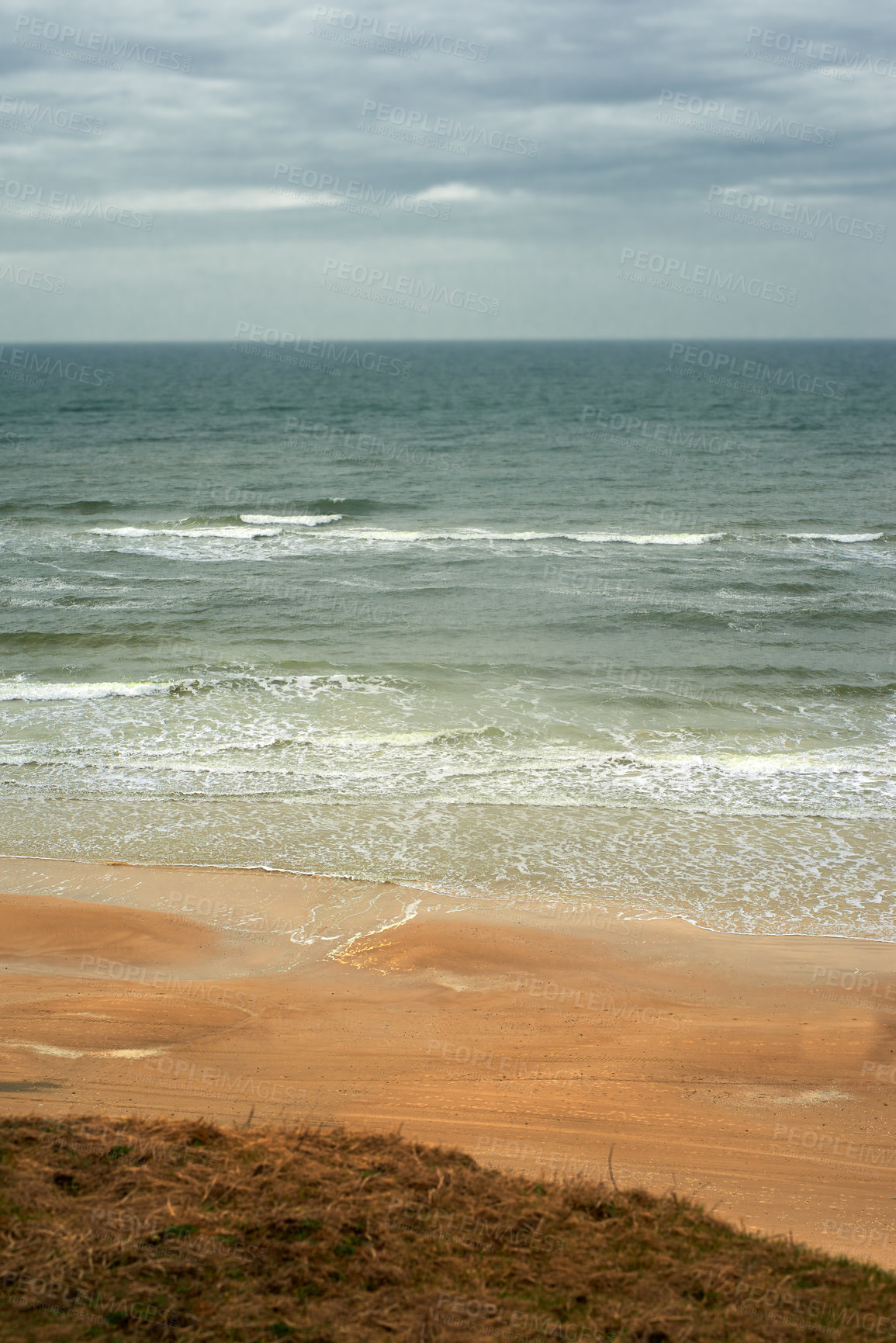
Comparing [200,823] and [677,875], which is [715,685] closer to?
[677,875]

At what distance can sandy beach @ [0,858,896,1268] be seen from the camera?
7086mm

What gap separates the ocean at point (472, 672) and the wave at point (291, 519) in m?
0.15

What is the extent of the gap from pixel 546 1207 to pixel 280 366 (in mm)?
131345

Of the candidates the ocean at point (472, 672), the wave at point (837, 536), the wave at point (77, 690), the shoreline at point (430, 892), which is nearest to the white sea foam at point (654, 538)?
the ocean at point (472, 672)

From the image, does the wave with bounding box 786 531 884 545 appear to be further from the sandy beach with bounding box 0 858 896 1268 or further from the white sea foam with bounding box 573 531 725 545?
the sandy beach with bounding box 0 858 896 1268

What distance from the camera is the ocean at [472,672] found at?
12.6 m

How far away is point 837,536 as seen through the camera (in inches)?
1189

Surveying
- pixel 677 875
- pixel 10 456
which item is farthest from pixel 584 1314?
pixel 10 456

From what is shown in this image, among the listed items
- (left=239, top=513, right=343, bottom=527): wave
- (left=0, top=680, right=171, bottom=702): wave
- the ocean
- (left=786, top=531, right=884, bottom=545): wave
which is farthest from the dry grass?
(left=239, top=513, right=343, bottom=527): wave

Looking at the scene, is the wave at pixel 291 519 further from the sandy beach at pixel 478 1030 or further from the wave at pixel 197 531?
the sandy beach at pixel 478 1030

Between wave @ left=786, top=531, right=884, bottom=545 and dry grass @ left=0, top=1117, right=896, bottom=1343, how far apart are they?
2705 centimetres

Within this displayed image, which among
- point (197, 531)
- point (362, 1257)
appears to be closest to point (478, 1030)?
point (362, 1257)

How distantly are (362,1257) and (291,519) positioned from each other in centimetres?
2963

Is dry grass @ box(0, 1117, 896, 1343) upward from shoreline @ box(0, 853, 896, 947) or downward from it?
upward
